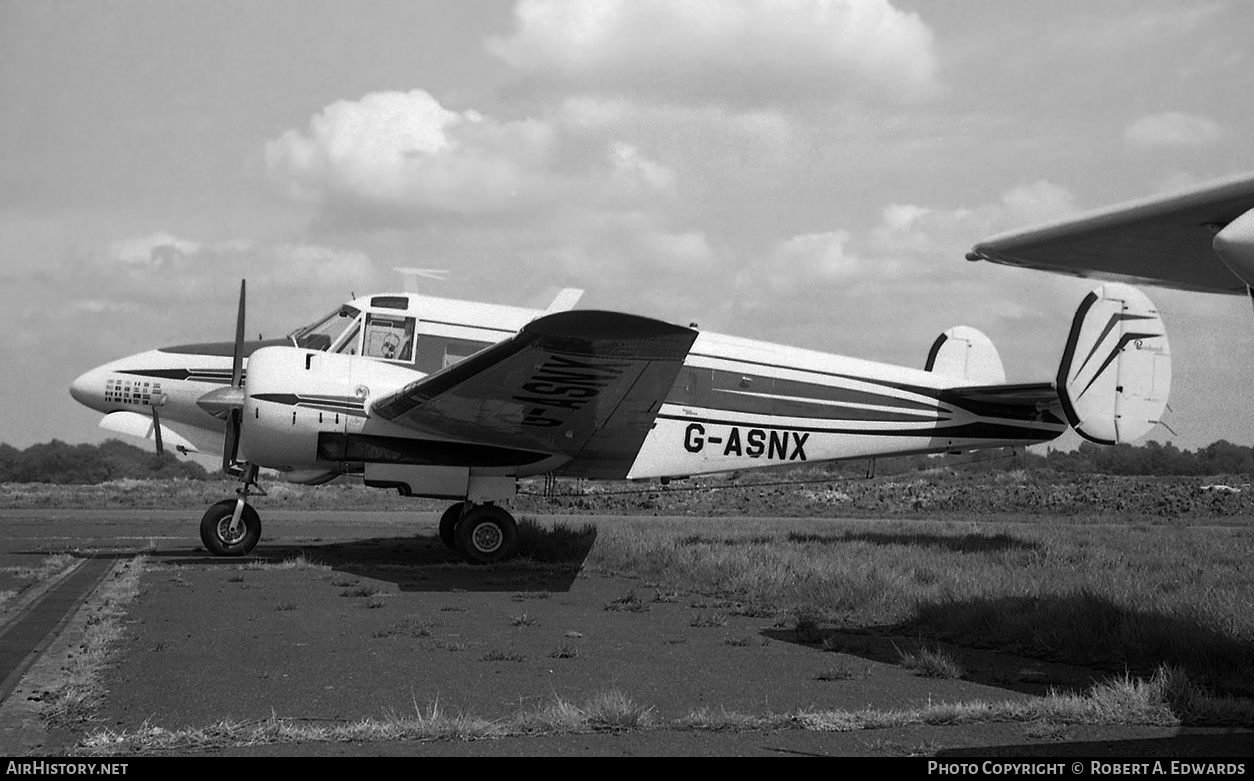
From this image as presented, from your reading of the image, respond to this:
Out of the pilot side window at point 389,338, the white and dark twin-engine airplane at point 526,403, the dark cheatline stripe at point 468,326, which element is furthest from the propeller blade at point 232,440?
the dark cheatline stripe at point 468,326

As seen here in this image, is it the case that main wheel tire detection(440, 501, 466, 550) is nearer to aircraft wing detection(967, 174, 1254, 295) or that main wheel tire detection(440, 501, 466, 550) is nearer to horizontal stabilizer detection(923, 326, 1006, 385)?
horizontal stabilizer detection(923, 326, 1006, 385)

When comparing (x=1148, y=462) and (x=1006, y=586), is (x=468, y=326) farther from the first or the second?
(x=1148, y=462)

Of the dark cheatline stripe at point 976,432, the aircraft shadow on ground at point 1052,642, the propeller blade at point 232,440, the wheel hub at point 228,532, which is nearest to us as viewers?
the aircraft shadow on ground at point 1052,642

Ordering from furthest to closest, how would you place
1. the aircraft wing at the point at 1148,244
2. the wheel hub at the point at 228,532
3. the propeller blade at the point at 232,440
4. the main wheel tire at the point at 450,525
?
the main wheel tire at the point at 450,525 → the wheel hub at the point at 228,532 → the propeller blade at the point at 232,440 → the aircraft wing at the point at 1148,244

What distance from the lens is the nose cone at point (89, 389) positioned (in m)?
14.3

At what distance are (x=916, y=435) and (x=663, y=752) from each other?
12.1 m

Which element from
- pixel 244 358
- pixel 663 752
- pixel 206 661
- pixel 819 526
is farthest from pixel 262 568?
pixel 819 526

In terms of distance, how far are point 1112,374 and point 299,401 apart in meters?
9.96

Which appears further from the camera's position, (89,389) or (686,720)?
(89,389)

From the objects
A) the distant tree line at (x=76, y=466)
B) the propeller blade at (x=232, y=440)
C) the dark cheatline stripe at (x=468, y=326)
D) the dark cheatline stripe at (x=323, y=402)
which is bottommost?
the distant tree line at (x=76, y=466)

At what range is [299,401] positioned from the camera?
42.3 ft

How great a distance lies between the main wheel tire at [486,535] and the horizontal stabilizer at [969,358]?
25.5ft

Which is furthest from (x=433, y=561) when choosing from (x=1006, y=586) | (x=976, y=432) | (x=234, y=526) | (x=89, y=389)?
(x=976, y=432)

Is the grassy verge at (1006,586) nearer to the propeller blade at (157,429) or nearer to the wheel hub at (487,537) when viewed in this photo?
the wheel hub at (487,537)
